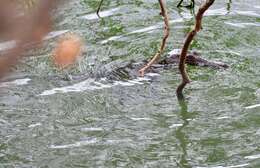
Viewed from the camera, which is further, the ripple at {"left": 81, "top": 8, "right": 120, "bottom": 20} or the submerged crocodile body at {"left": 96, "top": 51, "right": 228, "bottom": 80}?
the ripple at {"left": 81, "top": 8, "right": 120, "bottom": 20}

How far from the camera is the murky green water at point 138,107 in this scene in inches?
143

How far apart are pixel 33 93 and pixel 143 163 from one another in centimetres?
151

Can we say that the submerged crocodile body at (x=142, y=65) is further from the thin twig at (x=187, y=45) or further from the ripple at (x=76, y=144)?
the ripple at (x=76, y=144)

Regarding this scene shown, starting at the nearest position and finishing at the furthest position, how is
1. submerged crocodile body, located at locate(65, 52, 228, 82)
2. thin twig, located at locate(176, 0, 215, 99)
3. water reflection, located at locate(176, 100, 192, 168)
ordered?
1. water reflection, located at locate(176, 100, 192, 168)
2. thin twig, located at locate(176, 0, 215, 99)
3. submerged crocodile body, located at locate(65, 52, 228, 82)

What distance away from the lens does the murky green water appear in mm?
3645

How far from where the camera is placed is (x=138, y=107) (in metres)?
4.34

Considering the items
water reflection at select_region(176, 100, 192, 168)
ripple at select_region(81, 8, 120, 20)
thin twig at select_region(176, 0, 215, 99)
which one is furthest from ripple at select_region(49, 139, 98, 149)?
ripple at select_region(81, 8, 120, 20)

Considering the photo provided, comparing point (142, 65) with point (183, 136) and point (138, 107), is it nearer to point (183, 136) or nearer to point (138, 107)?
point (138, 107)

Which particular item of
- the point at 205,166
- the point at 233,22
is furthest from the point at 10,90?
the point at 233,22

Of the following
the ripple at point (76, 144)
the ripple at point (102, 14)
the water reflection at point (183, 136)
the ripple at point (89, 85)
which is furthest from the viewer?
the ripple at point (102, 14)

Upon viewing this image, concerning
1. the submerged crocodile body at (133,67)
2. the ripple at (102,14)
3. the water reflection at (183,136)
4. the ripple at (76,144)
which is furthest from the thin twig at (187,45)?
the ripple at (102,14)

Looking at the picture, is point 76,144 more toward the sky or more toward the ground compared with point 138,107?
more toward the sky

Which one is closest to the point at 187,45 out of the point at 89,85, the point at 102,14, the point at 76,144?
the point at 76,144

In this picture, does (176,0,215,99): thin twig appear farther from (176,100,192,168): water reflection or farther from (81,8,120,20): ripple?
(81,8,120,20): ripple
